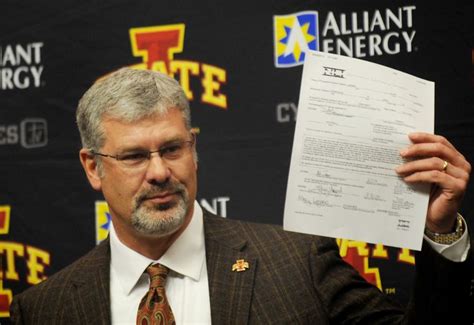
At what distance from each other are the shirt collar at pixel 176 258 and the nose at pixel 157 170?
222 mm

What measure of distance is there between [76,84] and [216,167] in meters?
0.66

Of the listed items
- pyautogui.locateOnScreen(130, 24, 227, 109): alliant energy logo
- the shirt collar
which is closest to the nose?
the shirt collar

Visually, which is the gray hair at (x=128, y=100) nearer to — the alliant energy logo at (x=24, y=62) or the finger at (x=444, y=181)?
the finger at (x=444, y=181)

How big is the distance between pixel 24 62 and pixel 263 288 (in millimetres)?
1475

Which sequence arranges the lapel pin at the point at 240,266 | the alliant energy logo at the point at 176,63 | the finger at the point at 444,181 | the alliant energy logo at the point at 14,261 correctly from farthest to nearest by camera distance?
the alliant energy logo at the point at 14,261
the alliant energy logo at the point at 176,63
the lapel pin at the point at 240,266
the finger at the point at 444,181

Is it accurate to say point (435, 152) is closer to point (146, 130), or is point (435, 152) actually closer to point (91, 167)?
point (146, 130)

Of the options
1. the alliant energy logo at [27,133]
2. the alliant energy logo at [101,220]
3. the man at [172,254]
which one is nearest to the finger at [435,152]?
the man at [172,254]

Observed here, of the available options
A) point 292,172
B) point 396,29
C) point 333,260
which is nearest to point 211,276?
point 333,260

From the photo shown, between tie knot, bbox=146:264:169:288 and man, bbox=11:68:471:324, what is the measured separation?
0.02 m

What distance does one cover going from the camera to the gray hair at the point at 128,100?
191cm

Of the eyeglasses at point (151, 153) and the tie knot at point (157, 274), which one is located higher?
the eyeglasses at point (151, 153)

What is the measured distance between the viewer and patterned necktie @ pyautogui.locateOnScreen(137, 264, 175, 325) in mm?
1890

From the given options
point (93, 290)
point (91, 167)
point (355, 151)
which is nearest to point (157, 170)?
point (91, 167)

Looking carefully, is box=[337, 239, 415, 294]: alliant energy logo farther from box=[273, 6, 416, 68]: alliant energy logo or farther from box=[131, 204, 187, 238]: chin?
box=[131, 204, 187, 238]: chin
